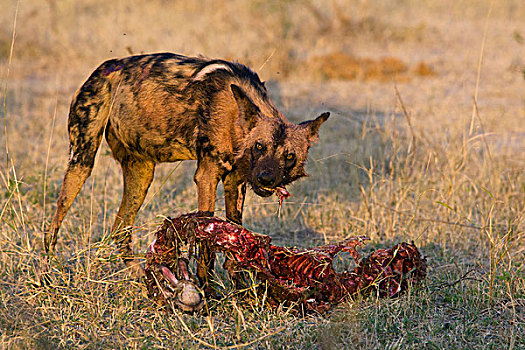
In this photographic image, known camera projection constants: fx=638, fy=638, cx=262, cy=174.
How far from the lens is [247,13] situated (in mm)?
11750

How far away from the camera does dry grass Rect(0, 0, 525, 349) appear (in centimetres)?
308

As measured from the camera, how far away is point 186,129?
3572 millimetres

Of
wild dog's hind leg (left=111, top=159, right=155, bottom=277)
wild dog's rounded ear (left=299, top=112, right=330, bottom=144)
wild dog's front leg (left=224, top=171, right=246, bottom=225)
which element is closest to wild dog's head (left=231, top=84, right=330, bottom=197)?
wild dog's rounded ear (left=299, top=112, right=330, bottom=144)

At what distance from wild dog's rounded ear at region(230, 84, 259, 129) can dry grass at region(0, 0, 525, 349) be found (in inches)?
19.4

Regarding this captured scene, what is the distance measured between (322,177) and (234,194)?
208cm

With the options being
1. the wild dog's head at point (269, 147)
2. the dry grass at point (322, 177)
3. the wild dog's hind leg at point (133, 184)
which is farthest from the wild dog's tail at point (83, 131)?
the wild dog's head at point (269, 147)

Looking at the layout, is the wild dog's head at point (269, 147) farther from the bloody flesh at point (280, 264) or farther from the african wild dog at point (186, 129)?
the bloody flesh at point (280, 264)

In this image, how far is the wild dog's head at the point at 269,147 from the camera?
323 cm

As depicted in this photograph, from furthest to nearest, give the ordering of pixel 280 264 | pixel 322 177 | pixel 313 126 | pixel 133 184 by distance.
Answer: pixel 322 177 → pixel 133 184 → pixel 313 126 → pixel 280 264

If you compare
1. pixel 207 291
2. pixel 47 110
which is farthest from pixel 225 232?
pixel 47 110

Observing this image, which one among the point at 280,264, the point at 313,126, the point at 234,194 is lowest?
the point at 280,264

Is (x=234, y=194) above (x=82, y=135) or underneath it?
underneath

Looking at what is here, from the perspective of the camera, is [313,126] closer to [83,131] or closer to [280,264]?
[280,264]

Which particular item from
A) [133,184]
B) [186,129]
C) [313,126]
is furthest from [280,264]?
[133,184]
